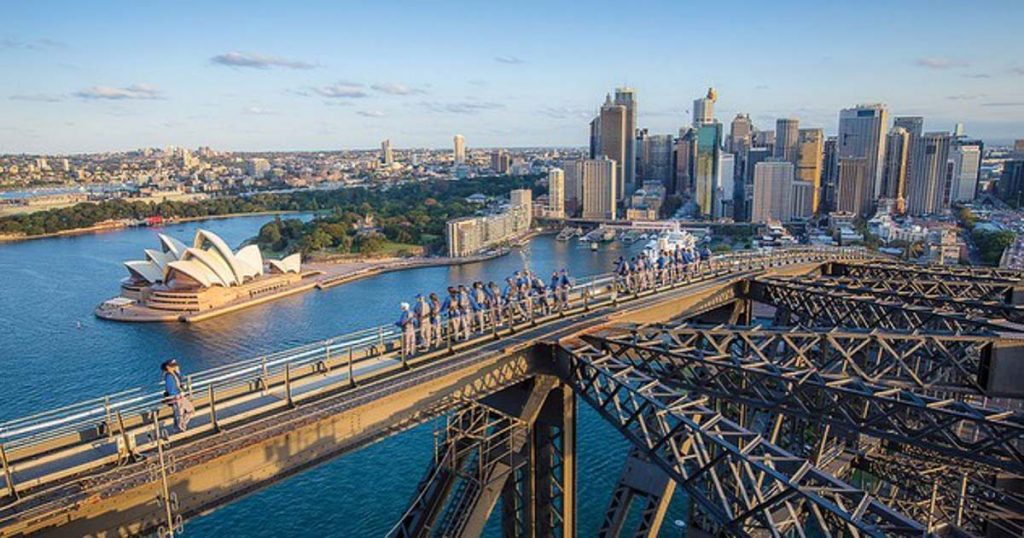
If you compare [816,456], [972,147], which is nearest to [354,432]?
[816,456]

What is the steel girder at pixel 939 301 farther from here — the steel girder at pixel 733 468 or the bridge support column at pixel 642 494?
the steel girder at pixel 733 468

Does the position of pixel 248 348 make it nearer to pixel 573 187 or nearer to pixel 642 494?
pixel 642 494

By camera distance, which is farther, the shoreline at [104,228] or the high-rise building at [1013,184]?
the high-rise building at [1013,184]

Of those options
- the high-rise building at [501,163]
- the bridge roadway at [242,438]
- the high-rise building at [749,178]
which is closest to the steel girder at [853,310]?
the bridge roadway at [242,438]

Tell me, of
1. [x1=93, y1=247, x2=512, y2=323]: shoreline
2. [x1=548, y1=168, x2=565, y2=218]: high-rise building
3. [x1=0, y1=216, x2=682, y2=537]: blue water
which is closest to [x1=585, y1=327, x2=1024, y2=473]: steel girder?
[x1=0, y1=216, x2=682, y2=537]: blue water

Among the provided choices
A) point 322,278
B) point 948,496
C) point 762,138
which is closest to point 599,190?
point 322,278

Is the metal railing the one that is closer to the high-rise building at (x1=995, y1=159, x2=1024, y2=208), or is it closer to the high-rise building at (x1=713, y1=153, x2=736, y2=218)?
the high-rise building at (x1=713, y1=153, x2=736, y2=218)

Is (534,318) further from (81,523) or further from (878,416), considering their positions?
(81,523)
